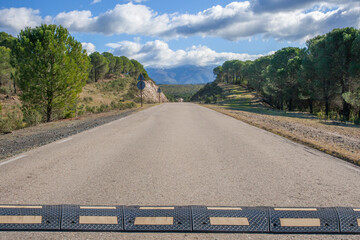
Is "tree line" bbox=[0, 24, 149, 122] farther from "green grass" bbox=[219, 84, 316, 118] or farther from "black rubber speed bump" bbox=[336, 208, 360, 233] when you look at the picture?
"green grass" bbox=[219, 84, 316, 118]

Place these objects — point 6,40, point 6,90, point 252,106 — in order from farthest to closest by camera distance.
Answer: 1. point 6,40
2. point 252,106
3. point 6,90

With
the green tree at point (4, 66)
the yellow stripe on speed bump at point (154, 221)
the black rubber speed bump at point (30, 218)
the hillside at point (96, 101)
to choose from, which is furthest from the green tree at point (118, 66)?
the yellow stripe on speed bump at point (154, 221)

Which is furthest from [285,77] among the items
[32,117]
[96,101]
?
[32,117]

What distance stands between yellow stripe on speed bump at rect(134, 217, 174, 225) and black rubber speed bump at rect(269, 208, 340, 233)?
45.3 inches

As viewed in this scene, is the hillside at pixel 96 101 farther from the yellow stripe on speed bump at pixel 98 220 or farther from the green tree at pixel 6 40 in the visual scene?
the green tree at pixel 6 40

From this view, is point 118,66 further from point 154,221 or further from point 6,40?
point 154,221

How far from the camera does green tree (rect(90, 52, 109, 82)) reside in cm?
7606

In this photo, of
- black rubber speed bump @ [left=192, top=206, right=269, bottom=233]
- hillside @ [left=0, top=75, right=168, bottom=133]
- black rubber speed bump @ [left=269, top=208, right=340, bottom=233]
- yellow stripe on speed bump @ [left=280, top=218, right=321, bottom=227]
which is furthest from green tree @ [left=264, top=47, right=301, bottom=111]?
black rubber speed bump @ [left=192, top=206, right=269, bottom=233]

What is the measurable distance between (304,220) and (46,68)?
705 inches

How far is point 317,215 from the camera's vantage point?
3.20m

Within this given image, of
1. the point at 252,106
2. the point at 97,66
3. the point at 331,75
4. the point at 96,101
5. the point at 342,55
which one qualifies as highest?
the point at 97,66

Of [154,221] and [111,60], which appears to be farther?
[111,60]

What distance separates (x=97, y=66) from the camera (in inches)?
3041

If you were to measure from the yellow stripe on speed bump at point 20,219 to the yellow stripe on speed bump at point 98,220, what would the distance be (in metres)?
0.49
